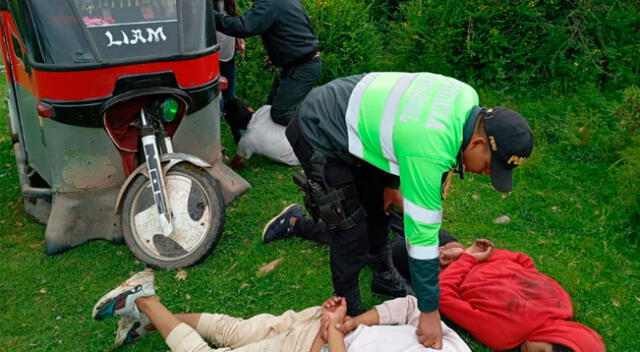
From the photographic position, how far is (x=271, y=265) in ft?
14.4

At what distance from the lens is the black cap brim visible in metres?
2.72

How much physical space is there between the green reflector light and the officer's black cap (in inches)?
99.7

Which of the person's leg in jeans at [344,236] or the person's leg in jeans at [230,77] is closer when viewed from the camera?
the person's leg in jeans at [344,236]

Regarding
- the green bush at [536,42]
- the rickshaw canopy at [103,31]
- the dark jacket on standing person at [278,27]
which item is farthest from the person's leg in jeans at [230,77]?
the green bush at [536,42]

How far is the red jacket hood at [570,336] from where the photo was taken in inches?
128

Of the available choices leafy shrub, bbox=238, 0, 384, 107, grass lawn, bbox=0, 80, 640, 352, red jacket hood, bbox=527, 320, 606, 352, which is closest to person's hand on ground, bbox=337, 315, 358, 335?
grass lawn, bbox=0, 80, 640, 352

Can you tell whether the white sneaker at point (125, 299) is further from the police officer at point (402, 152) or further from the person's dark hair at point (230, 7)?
the person's dark hair at point (230, 7)

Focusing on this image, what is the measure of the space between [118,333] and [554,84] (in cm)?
523

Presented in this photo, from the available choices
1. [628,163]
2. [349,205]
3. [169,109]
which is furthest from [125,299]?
[628,163]

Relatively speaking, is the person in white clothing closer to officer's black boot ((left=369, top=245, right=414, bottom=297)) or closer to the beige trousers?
officer's black boot ((left=369, top=245, right=414, bottom=297))

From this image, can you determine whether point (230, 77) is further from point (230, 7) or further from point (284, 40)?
point (284, 40)

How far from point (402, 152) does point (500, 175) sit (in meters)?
0.46

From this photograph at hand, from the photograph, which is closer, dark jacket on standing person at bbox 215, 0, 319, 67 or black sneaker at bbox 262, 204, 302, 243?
black sneaker at bbox 262, 204, 302, 243

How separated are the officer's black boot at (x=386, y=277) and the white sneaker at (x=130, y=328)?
1437 mm
